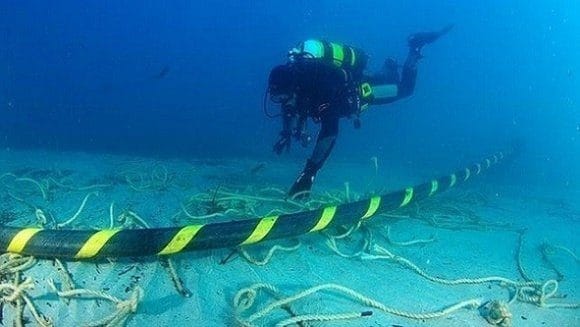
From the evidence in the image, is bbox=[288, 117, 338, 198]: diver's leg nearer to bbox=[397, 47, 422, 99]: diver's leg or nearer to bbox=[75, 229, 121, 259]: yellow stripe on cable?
bbox=[75, 229, 121, 259]: yellow stripe on cable

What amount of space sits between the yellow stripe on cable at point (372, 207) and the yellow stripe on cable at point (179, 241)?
1670 millimetres

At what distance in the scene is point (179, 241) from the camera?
9.12 feet

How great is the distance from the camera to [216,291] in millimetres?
2672

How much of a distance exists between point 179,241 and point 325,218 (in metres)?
1.24

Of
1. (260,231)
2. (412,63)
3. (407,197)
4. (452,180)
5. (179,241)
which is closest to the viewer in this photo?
(179,241)

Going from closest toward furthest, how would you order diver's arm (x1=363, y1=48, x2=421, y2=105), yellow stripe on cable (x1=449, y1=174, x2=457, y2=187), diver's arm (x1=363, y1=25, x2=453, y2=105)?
yellow stripe on cable (x1=449, y1=174, x2=457, y2=187), diver's arm (x1=363, y1=48, x2=421, y2=105), diver's arm (x1=363, y1=25, x2=453, y2=105)

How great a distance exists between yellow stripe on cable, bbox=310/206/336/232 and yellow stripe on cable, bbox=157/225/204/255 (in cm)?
102

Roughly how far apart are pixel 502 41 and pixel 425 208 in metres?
85.1

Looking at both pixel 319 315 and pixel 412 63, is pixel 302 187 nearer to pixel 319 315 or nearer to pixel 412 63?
pixel 319 315

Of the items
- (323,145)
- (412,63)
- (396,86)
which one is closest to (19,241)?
(323,145)

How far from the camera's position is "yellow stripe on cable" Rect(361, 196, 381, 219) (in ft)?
12.9

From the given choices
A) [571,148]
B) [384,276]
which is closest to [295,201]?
[384,276]

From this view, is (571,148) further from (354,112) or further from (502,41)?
(502,41)

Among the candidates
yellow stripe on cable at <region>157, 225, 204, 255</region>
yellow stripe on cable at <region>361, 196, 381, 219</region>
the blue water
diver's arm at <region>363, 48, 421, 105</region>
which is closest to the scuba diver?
yellow stripe on cable at <region>361, 196, 381, 219</region>
